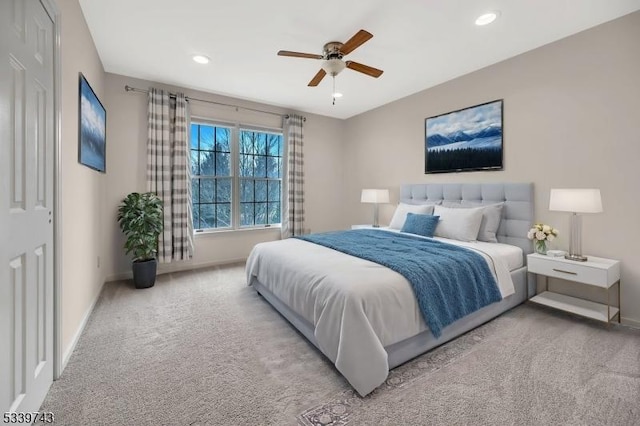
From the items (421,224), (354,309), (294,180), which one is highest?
(294,180)

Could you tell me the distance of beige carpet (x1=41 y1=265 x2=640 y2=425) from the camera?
1.49m

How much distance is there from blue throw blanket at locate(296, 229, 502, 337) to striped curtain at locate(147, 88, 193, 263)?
2.39 metres

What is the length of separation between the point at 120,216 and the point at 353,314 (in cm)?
328

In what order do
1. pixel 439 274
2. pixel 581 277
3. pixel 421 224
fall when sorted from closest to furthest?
1. pixel 439 274
2. pixel 581 277
3. pixel 421 224

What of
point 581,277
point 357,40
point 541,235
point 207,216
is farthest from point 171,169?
point 581,277

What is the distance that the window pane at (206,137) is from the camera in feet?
14.5

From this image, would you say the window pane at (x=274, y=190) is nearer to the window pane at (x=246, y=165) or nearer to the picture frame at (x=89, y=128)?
the window pane at (x=246, y=165)

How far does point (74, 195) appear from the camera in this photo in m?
2.23

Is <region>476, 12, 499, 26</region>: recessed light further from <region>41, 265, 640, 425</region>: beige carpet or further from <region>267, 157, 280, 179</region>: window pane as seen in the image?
<region>267, 157, 280, 179</region>: window pane

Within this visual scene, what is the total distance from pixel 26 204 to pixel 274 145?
3941 millimetres

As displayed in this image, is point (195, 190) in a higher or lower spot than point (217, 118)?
lower

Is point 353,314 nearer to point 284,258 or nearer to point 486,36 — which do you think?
point 284,258

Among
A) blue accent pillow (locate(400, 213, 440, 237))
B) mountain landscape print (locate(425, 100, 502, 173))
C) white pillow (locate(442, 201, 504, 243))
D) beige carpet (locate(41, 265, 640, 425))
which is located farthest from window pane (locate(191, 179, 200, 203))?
white pillow (locate(442, 201, 504, 243))

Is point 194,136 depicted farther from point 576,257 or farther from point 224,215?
point 576,257
